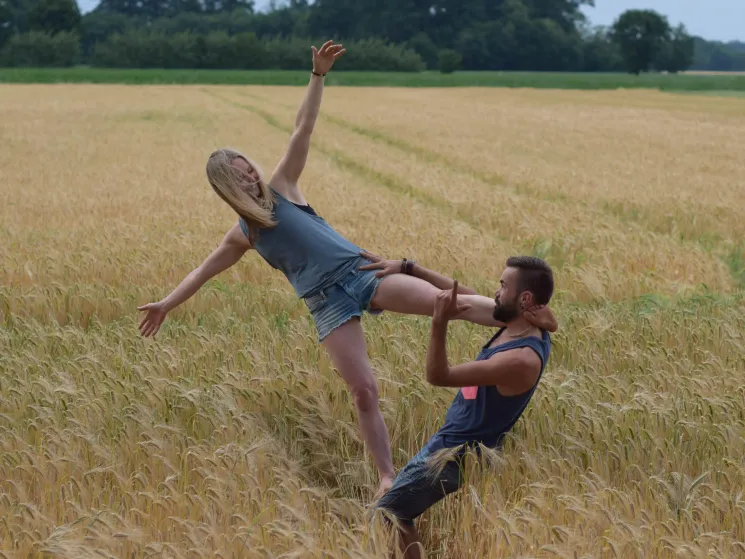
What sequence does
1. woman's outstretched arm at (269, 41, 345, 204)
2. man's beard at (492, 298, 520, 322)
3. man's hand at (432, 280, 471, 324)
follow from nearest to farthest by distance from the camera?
man's hand at (432, 280, 471, 324) < man's beard at (492, 298, 520, 322) < woman's outstretched arm at (269, 41, 345, 204)

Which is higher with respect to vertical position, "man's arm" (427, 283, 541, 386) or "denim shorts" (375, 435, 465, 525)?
"man's arm" (427, 283, 541, 386)

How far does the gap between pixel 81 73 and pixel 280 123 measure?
45.1 metres

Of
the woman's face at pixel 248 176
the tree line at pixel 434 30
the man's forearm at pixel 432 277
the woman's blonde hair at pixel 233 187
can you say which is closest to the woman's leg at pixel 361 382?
the man's forearm at pixel 432 277

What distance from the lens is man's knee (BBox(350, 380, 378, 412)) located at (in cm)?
347

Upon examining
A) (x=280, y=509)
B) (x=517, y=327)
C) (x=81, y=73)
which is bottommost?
(x=81, y=73)

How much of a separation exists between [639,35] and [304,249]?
108m

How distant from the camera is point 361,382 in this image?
3473mm

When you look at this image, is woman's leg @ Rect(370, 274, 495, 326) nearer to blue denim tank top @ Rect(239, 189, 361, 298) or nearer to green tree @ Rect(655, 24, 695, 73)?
blue denim tank top @ Rect(239, 189, 361, 298)

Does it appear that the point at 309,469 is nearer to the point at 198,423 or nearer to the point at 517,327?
the point at 198,423

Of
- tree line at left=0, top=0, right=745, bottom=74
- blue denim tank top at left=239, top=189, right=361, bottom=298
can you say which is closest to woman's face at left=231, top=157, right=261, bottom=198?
blue denim tank top at left=239, top=189, right=361, bottom=298

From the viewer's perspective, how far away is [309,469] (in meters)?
3.86

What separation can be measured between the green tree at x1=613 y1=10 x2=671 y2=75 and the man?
106348mm

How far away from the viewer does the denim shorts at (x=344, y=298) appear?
347cm

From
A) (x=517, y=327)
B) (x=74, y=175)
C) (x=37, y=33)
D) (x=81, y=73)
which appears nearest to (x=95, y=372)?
(x=517, y=327)
